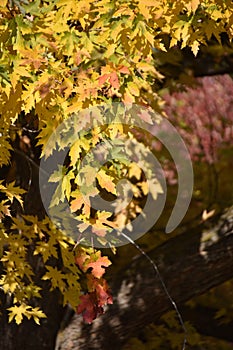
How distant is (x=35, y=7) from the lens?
10.1ft

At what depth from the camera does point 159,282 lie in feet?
15.3

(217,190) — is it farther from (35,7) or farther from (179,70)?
(35,7)

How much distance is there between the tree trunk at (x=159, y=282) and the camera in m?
4.55

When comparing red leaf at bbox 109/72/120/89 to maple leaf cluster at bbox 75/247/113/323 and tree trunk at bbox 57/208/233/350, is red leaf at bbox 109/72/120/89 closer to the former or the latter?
maple leaf cluster at bbox 75/247/113/323

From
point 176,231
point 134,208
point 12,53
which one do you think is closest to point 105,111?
point 12,53

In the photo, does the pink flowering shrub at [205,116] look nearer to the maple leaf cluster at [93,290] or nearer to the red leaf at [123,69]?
the maple leaf cluster at [93,290]

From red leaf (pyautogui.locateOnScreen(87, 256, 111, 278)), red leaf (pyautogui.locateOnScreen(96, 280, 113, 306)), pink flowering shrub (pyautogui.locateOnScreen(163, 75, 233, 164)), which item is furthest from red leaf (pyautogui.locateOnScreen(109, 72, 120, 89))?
pink flowering shrub (pyautogui.locateOnScreen(163, 75, 233, 164))

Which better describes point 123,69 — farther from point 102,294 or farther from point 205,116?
point 205,116

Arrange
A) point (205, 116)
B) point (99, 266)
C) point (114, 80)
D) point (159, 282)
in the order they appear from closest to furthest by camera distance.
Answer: point (114, 80)
point (99, 266)
point (159, 282)
point (205, 116)

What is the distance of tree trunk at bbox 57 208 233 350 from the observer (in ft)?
14.9

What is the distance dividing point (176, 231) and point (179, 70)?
2388 mm

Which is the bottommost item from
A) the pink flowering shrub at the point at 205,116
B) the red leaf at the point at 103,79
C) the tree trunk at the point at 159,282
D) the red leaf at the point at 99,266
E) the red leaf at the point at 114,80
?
the red leaf at the point at 99,266

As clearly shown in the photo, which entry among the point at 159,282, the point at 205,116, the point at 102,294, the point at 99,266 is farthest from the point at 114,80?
the point at 205,116

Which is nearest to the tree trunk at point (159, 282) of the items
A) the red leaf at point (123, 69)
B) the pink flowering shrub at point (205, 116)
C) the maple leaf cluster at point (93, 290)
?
the maple leaf cluster at point (93, 290)
